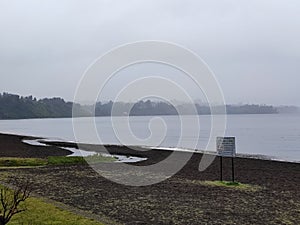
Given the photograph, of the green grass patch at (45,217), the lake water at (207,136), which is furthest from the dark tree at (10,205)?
the lake water at (207,136)

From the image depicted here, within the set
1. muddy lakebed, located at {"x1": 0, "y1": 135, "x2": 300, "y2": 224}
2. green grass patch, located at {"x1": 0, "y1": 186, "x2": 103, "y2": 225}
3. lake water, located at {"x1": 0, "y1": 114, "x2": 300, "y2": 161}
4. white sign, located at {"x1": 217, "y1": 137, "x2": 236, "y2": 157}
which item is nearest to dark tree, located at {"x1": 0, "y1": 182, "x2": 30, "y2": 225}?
green grass patch, located at {"x1": 0, "y1": 186, "x2": 103, "y2": 225}

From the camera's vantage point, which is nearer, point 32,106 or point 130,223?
point 130,223

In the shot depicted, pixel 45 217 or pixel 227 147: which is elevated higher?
pixel 227 147

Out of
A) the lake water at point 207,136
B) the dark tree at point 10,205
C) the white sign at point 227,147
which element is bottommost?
the lake water at point 207,136

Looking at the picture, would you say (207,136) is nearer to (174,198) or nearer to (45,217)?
(174,198)

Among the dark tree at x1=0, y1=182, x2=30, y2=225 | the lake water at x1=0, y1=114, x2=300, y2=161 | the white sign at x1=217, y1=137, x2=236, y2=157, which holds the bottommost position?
the lake water at x1=0, y1=114, x2=300, y2=161

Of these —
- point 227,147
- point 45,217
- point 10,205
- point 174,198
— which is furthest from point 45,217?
point 227,147

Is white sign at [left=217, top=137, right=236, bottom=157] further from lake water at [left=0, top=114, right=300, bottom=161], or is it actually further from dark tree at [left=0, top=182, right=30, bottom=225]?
lake water at [left=0, top=114, right=300, bottom=161]

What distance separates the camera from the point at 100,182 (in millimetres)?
15562

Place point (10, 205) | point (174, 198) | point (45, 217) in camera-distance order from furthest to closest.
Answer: point (174, 198) < point (10, 205) < point (45, 217)

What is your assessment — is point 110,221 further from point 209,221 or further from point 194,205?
point 194,205

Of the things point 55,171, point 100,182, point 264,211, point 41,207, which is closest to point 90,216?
point 41,207

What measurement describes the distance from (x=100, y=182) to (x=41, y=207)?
5.44m

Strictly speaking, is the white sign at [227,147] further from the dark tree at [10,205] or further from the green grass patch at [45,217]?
the dark tree at [10,205]
